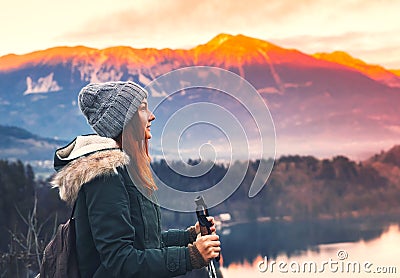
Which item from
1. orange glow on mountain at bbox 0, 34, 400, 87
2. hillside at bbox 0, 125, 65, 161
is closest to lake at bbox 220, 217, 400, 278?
orange glow on mountain at bbox 0, 34, 400, 87

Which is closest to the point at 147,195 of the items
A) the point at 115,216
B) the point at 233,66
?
the point at 115,216

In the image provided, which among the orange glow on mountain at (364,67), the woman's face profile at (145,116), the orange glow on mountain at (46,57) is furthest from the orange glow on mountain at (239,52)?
the woman's face profile at (145,116)

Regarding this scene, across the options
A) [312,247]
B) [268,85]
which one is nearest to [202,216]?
[312,247]

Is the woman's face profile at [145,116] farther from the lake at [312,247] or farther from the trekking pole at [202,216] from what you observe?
the lake at [312,247]

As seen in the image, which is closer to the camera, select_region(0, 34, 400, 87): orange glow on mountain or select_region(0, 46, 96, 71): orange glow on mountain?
select_region(0, 46, 96, 71): orange glow on mountain

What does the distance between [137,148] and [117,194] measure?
12 cm

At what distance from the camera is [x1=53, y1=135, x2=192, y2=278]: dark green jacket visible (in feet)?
3.65

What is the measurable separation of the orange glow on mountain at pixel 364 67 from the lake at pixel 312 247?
11.6 ft

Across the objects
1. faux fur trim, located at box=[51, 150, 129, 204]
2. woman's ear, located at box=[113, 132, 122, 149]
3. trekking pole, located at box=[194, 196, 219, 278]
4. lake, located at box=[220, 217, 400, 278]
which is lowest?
lake, located at box=[220, 217, 400, 278]

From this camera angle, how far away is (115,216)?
3.65ft

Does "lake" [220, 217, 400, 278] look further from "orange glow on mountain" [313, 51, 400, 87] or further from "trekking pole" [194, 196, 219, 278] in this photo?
"trekking pole" [194, 196, 219, 278]

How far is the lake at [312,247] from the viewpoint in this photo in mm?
13188

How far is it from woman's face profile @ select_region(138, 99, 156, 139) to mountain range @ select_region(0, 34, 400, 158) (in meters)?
10.7

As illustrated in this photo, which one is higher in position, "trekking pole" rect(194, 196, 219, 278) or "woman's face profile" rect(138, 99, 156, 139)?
"woman's face profile" rect(138, 99, 156, 139)
